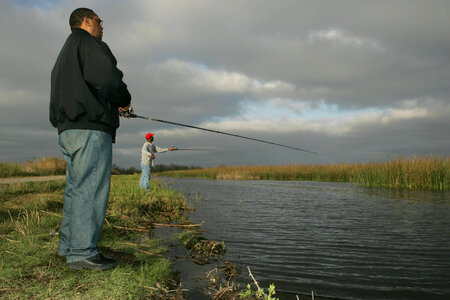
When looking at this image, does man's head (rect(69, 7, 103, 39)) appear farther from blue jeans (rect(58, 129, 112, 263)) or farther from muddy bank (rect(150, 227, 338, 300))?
muddy bank (rect(150, 227, 338, 300))

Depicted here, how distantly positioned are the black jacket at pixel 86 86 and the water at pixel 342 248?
236 centimetres

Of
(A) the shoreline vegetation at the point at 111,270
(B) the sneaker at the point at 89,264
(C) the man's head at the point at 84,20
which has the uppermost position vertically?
(C) the man's head at the point at 84,20

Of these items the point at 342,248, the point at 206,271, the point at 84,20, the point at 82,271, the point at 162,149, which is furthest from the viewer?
the point at 162,149

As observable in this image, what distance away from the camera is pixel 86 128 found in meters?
2.87

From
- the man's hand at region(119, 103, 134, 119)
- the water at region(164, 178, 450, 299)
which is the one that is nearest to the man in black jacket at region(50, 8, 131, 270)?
the man's hand at region(119, 103, 134, 119)

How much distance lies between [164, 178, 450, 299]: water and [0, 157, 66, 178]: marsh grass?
14.9 m

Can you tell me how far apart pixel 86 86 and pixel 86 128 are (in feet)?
1.31

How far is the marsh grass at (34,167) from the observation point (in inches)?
693

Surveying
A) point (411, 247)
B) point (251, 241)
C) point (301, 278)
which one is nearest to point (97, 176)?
point (301, 278)

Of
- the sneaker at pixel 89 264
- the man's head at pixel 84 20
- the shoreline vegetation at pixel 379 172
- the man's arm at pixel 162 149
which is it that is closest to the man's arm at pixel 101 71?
the man's head at pixel 84 20

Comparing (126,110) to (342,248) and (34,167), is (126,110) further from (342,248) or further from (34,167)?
(34,167)

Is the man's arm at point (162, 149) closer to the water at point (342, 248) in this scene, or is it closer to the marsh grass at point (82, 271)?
the water at point (342, 248)

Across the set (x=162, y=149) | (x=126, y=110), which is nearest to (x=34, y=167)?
(x=162, y=149)

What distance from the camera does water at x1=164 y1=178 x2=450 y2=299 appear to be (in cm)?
338
